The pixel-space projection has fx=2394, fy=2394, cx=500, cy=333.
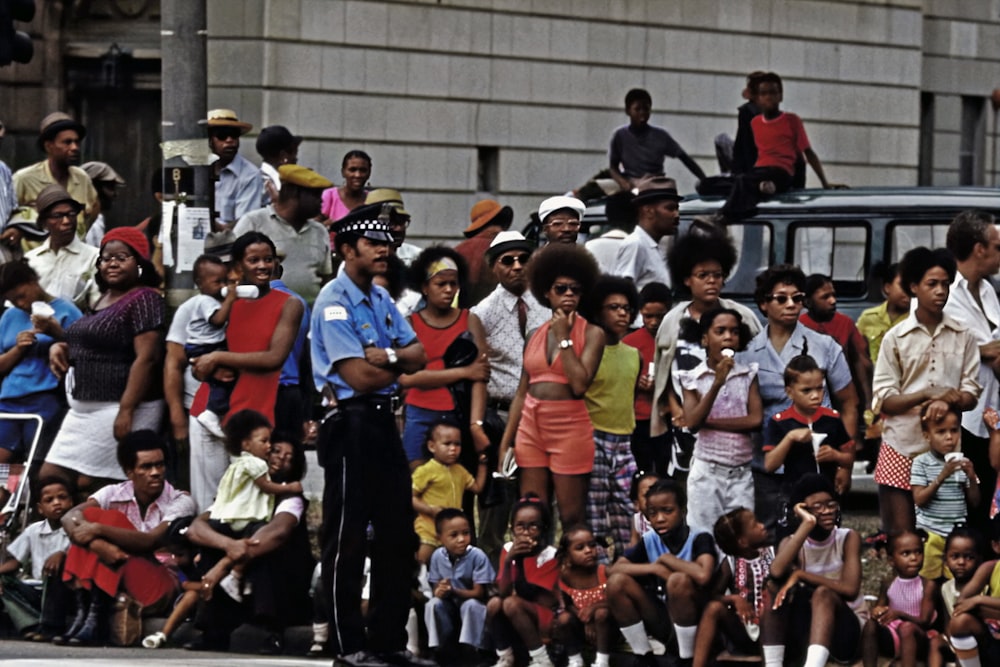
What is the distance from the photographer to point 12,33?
486 inches

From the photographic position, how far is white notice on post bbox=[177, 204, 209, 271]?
503 inches

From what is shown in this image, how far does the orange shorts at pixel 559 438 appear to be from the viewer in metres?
11.6

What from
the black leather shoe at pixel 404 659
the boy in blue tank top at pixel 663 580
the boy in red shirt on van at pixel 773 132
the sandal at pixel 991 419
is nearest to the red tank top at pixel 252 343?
the black leather shoe at pixel 404 659

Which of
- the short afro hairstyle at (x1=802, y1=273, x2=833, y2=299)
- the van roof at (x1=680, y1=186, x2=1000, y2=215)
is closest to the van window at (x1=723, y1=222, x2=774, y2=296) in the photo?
the van roof at (x1=680, y1=186, x2=1000, y2=215)

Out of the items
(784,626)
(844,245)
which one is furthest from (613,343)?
(844,245)

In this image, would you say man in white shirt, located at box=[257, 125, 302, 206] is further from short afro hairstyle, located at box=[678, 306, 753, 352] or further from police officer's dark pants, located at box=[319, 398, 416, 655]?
police officer's dark pants, located at box=[319, 398, 416, 655]

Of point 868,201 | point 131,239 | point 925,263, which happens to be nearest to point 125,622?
point 131,239

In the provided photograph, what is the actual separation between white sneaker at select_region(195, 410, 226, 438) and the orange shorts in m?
1.61

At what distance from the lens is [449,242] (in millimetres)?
25344

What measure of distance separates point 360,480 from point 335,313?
75cm

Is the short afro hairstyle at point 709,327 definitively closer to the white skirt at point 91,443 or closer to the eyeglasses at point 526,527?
the eyeglasses at point 526,527

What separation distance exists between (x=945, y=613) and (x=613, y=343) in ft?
7.19

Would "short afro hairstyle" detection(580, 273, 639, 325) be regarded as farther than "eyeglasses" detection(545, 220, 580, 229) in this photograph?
No

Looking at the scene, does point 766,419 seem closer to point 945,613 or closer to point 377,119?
point 945,613
